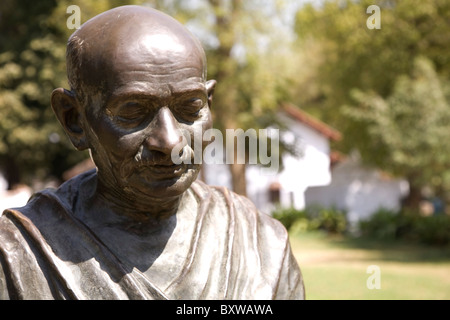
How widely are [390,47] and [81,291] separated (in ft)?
70.0

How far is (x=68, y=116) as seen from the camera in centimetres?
227

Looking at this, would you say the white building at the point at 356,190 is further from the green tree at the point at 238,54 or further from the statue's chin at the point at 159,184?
the statue's chin at the point at 159,184

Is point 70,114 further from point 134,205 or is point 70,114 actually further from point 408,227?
point 408,227

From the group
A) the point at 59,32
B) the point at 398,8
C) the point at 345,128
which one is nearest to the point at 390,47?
the point at 398,8

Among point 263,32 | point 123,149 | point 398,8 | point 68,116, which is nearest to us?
point 123,149

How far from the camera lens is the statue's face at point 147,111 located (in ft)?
6.72

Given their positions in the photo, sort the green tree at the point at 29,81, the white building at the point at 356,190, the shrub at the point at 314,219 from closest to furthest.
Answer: the shrub at the point at 314,219 < the green tree at the point at 29,81 < the white building at the point at 356,190

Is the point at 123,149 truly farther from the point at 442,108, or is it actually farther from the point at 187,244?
the point at 442,108

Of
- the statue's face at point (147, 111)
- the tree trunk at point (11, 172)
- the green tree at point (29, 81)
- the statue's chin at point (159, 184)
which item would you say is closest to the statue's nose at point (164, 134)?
the statue's face at point (147, 111)

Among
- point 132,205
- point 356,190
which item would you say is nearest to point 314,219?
point 356,190

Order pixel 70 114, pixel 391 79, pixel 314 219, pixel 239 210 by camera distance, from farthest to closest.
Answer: pixel 314 219 < pixel 391 79 < pixel 239 210 < pixel 70 114

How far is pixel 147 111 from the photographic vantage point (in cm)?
209

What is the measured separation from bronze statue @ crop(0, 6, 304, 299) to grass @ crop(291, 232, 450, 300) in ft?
27.0

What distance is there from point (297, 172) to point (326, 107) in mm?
5454
